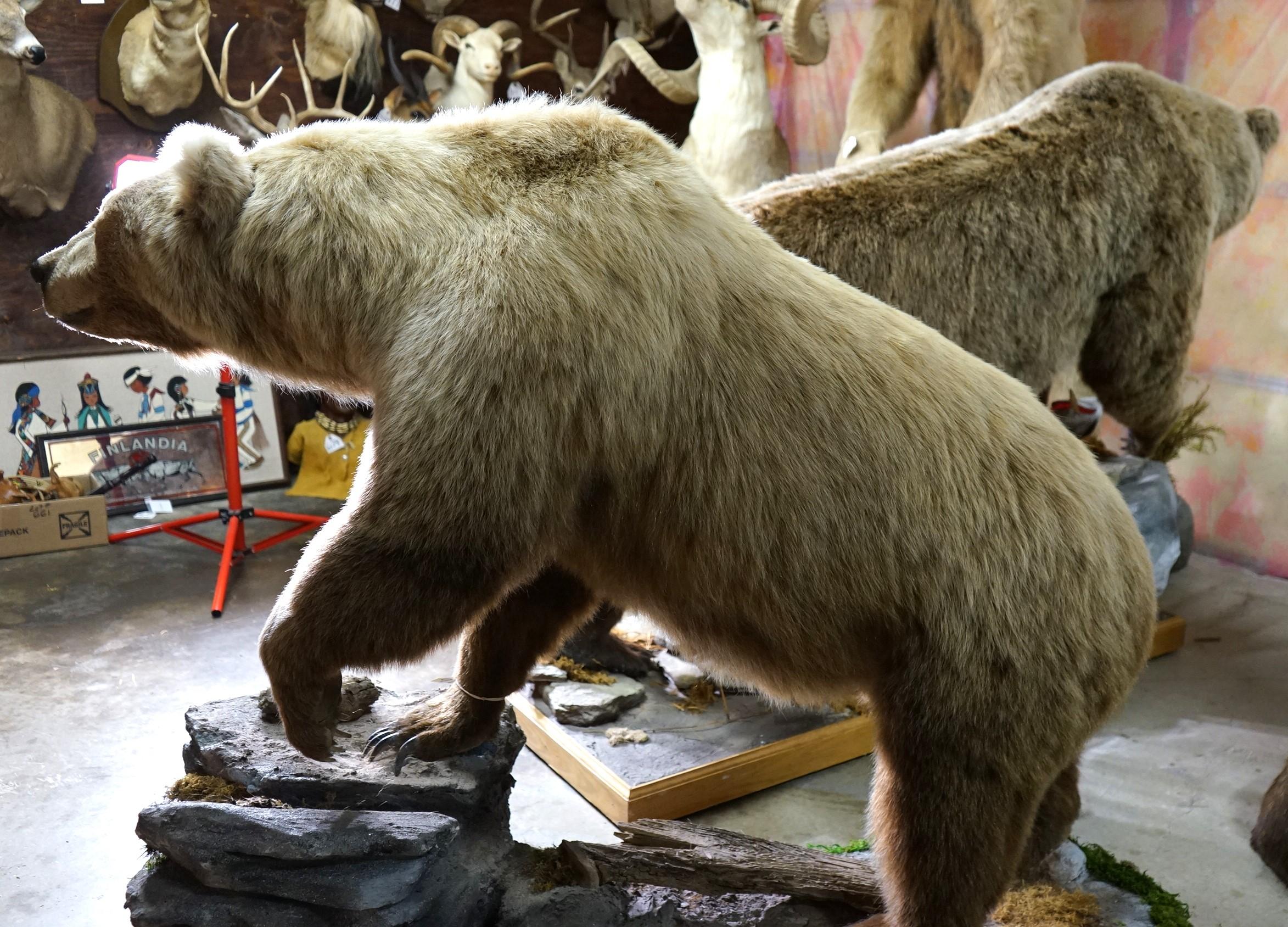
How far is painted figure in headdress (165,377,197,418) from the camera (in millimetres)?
6055

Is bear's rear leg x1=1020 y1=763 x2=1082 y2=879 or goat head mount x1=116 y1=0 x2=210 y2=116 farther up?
goat head mount x1=116 y1=0 x2=210 y2=116

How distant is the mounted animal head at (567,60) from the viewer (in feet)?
22.6

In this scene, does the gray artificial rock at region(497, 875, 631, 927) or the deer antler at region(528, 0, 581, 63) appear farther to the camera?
the deer antler at region(528, 0, 581, 63)

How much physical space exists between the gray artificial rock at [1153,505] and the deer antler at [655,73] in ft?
11.2

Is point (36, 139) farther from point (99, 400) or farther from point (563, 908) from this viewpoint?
point (563, 908)

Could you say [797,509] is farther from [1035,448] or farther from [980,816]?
[980,816]

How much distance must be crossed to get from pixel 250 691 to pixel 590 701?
136 cm

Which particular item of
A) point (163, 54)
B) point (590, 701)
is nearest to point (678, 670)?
point (590, 701)

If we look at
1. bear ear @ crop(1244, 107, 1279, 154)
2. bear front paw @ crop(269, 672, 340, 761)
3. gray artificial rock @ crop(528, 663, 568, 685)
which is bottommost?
gray artificial rock @ crop(528, 663, 568, 685)

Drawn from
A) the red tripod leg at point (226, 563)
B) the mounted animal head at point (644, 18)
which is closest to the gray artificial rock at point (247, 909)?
the red tripod leg at point (226, 563)

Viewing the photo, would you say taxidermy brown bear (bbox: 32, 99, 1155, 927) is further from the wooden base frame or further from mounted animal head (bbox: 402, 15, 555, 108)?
mounted animal head (bbox: 402, 15, 555, 108)

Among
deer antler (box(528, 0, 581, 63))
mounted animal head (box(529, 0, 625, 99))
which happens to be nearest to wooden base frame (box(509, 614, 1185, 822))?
mounted animal head (box(529, 0, 625, 99))

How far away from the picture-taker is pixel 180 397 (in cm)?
607

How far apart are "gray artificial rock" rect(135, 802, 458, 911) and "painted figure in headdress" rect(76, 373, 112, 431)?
4434 mm
